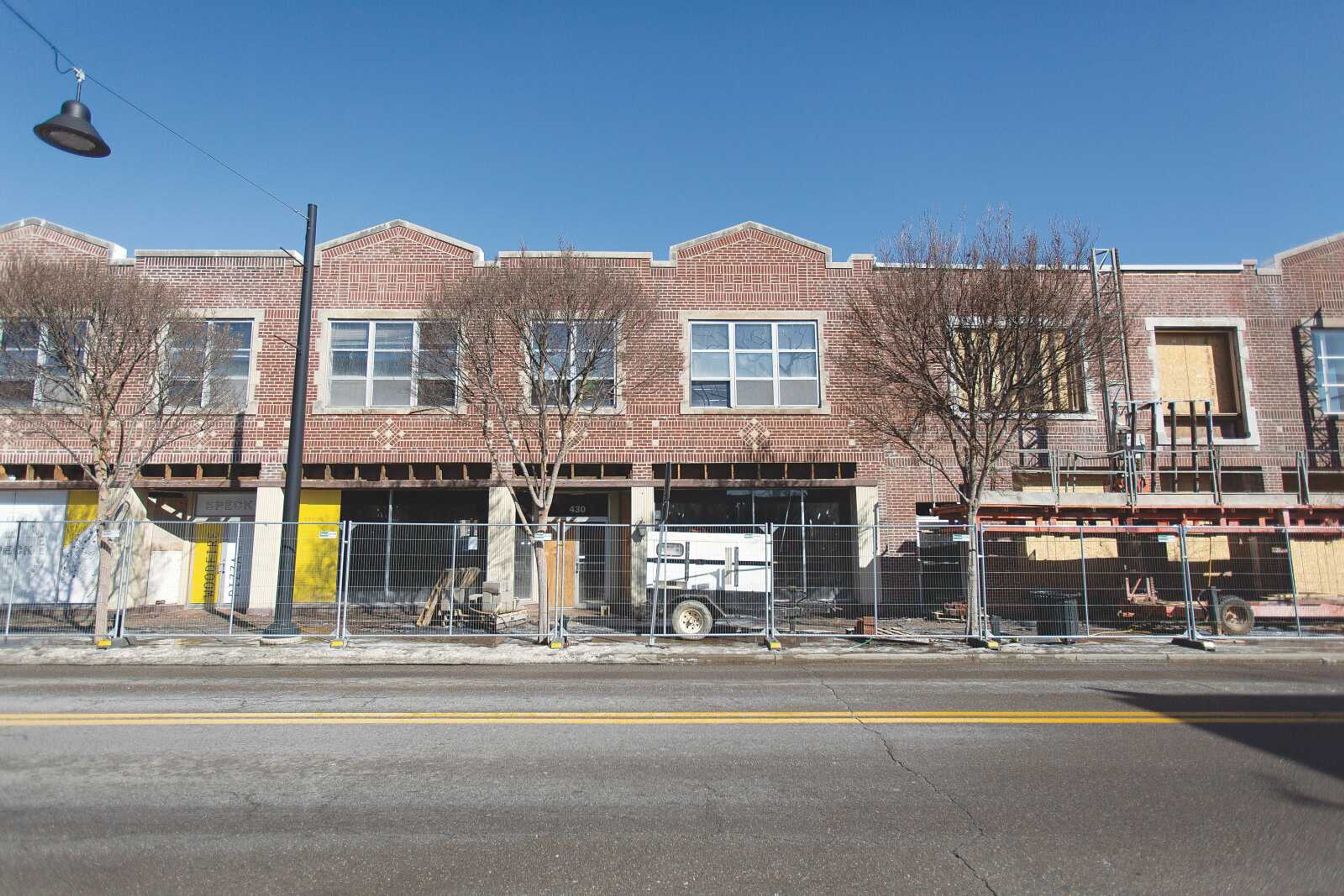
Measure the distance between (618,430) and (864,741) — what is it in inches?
456

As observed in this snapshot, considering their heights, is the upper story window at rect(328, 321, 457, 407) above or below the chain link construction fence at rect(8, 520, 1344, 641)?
above

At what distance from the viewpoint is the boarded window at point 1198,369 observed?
1856cm

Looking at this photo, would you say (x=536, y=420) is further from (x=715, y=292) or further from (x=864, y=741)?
(x=864, y=741)

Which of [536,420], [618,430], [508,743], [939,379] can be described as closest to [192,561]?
[536,420]

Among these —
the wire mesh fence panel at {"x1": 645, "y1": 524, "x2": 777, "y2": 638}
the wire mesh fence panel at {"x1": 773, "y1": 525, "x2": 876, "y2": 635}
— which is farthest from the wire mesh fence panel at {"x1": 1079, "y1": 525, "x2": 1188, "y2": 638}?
the wire mesh fence panel at {"x1": 645, "y1": 524, "x2": 777, "y2": 638}

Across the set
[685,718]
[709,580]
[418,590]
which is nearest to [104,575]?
[418,590]

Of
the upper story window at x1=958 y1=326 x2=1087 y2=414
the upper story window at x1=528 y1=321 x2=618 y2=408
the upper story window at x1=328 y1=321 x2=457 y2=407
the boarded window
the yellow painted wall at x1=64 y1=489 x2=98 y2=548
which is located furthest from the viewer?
the boarded window

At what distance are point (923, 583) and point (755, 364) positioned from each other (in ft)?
20.0

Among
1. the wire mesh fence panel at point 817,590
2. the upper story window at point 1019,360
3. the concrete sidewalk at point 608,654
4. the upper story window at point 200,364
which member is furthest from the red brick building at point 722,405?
the concrete sidewalk at point 608,654

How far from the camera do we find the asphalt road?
3.92 m

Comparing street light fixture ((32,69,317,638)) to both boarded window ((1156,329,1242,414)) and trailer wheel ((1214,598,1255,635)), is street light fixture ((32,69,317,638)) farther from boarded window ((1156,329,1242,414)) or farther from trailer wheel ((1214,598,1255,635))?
boarded window ((1156,329,1242,414))

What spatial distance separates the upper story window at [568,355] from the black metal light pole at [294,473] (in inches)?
153

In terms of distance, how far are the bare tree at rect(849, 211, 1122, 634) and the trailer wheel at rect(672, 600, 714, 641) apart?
13.5ft

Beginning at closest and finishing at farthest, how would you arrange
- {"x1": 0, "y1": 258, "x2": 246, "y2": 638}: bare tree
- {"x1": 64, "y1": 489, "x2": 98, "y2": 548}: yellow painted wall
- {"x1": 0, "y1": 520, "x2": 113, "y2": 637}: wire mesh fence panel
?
{"x1": 0, "y1": 258, "x2": 246, "y2": 638}: bare tree → {"x1": 0, "y1": 520, "x2": 113, "y2": 637}: wire mesh fence panel → {"x1": 64, "y1": 489, "x2": 98, "y2": 548}: yellow painted wall
